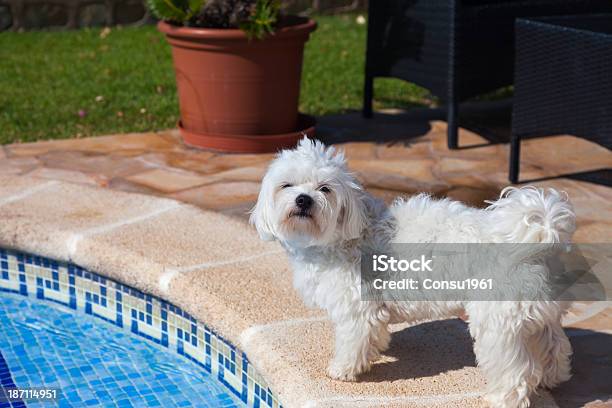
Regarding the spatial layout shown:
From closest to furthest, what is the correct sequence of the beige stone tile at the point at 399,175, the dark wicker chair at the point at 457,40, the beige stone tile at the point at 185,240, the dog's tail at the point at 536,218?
the dog's tail at the point at 536,218 → the beige stone tile at the point at 185,240 → the beige stone tile at the point at 399,175 → the dark wicker chair at the point at 457,40

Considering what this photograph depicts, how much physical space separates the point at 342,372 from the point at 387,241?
47 cm

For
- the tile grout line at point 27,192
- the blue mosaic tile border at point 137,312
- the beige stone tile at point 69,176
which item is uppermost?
the tile grout line at point 27,192

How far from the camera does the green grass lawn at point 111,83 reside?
21.2 feet

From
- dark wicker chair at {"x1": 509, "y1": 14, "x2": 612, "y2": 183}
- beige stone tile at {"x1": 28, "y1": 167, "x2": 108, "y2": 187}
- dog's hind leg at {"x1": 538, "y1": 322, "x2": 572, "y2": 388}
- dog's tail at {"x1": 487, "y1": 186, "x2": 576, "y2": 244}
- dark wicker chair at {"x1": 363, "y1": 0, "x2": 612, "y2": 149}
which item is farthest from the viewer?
dark wicker chair at {"x1": 363, "y1": 0, "x2": 612, "y2": 149}

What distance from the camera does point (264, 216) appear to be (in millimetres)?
3031

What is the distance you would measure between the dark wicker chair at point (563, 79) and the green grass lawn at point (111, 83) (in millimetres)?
1981

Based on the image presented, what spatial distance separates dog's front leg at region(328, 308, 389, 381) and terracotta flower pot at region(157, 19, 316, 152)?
2.72 meters

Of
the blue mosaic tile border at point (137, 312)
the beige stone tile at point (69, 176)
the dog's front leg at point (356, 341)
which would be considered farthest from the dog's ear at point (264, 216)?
the beige stone tile at point (69, 176)

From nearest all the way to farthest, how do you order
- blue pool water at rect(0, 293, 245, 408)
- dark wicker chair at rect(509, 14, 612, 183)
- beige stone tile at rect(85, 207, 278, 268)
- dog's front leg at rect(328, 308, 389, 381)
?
dog's front leg at rect(328, 308, 389, 381) → blue pool water at rect(0, 293, 245, 408) → beige stone tile at rect(85, 207, 278, 268) → dark wicker chair at rect(509, 14, 612, 183)

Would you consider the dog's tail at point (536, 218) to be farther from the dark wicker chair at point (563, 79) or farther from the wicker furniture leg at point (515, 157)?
the wicker furniture leg at point (515, 157)

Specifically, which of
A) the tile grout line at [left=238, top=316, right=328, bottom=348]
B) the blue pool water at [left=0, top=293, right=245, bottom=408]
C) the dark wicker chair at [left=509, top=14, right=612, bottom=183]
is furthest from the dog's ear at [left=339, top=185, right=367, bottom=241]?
the dark wicker chair at [left=509, top=14, right=612, bottom=183]

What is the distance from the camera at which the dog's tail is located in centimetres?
269

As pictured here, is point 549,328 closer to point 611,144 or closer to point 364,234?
point 364,234

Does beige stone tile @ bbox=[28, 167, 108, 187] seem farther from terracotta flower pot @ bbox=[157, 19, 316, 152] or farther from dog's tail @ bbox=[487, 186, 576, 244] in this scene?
dog's tail @ bbox=[487, 186, 576, 244]
